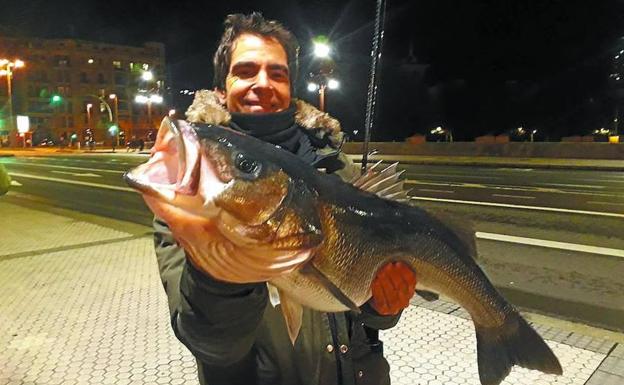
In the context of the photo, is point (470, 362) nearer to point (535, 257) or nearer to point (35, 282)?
point (535, 257)

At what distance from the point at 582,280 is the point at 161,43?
Answer: 116m

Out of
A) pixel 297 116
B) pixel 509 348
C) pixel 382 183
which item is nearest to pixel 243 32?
pixel 297 116

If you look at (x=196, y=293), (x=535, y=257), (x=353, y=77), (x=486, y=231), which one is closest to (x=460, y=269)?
(x=196, y=293)

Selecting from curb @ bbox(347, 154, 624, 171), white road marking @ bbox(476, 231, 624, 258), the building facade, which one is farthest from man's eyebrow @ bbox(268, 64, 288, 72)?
the building facade

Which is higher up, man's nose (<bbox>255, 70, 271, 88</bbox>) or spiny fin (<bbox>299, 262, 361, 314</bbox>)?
man's nose (<bbox>255, 70, 271, 88</bbox>)

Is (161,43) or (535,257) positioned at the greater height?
(161,43)

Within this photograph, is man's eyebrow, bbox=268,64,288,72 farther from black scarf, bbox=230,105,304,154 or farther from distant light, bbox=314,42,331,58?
distant light, bbox=314,42,331,58

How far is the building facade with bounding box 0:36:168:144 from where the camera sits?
96.0 m

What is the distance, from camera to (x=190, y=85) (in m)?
92.5

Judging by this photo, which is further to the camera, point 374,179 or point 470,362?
point 470,362

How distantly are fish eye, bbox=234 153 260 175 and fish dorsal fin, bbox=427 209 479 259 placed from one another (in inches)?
30.9

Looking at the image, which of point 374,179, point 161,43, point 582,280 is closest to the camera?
point 374,179

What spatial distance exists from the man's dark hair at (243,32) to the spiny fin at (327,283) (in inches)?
40.1

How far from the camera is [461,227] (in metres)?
1.90
